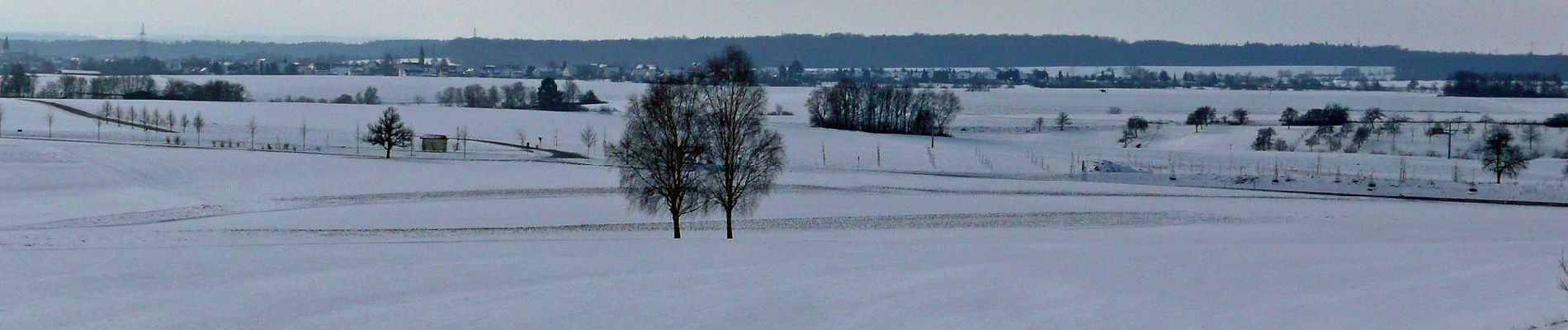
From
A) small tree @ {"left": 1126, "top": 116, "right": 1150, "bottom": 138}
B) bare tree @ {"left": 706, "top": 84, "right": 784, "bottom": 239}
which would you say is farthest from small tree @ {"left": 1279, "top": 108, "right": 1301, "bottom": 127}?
bare tree @ {"left": 706, "top": 84, "right": 784, "bottom": 239}

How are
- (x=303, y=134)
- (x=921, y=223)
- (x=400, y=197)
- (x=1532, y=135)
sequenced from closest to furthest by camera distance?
(x=921, y=223) < (x=400, y=197) < (x=303, y=134) < (x=1532, y=135)

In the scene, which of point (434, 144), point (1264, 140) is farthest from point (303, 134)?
point (1264, 140)

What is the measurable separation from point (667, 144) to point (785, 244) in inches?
216

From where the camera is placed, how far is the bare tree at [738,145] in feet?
105

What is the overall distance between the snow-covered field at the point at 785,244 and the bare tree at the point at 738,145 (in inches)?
60.6

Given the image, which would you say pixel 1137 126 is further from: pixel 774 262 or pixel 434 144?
pixel 774 262

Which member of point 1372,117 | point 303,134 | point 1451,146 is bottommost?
point 303,134

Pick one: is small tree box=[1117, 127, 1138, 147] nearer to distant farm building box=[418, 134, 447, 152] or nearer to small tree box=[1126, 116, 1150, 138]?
small tree box=[1126, 116, 1150, 138]

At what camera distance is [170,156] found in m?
57.5

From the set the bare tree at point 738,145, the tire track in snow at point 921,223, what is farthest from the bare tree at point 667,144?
the tire track in snow at point 921,223

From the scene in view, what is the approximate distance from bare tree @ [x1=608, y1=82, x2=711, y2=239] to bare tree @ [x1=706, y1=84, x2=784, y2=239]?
422 millimetres

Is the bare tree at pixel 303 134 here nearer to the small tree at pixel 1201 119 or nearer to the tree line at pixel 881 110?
the tree line at pixel 881 110

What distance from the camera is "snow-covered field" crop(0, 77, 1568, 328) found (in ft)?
59.4

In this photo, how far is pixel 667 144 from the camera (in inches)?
1259
